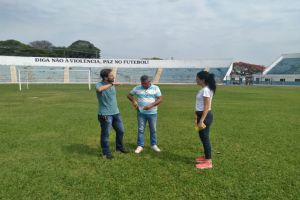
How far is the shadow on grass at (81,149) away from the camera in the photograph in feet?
22.0

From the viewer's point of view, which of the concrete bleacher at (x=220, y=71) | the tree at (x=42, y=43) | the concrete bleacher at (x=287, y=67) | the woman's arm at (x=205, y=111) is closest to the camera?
the woman's arm at (x=205, y=111)

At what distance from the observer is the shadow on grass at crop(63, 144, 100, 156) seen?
670 centimetres

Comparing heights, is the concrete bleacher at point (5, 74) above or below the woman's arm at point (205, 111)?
above

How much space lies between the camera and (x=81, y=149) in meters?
6.98

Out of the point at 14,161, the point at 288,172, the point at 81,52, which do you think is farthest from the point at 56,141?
the point at 81,52

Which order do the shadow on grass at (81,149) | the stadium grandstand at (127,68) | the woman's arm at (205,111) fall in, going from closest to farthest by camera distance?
the woman's arm at (205,111) < the shadow on grass at (81,149) < the stadium grandstand at (127,68)

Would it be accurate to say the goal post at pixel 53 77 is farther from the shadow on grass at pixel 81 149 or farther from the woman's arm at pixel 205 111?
the woman's arm at pixel 205 111


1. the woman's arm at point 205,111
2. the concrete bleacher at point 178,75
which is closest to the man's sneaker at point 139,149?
the woman's arm at point 205,111

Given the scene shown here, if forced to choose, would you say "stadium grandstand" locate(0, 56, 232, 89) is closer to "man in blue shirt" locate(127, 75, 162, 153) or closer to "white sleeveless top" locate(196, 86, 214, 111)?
"man in blue shirt" locate(127, 75, 162, 153)

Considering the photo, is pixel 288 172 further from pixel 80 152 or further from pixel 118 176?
pixel 80 152

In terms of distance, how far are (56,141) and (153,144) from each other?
2.63 metres

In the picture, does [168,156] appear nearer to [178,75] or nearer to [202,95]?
[202,95]

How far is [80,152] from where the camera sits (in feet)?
22.0

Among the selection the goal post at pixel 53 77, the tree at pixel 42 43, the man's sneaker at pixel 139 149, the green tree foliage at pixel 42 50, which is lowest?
the man's sneaker at pixel 139 149
